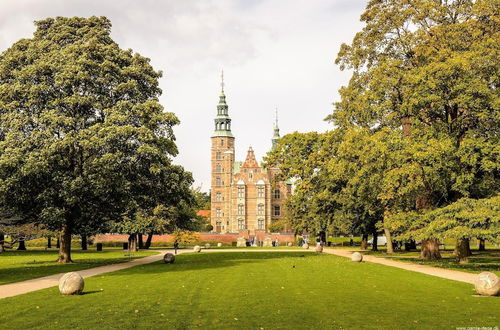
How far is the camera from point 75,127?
3142cm

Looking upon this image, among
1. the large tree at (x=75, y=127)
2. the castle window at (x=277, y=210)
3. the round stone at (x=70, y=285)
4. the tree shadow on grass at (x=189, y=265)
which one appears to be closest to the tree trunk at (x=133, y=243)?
the tree shadow on grass at (x=189, y=265)

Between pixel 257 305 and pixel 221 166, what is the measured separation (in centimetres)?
10111

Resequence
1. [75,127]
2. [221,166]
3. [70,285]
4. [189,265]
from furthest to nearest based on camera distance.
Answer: [221,166] < [189,265] < [75,127] < [70,285]

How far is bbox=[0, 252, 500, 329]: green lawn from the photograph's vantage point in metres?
12.7

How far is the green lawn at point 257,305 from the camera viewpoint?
12.7m

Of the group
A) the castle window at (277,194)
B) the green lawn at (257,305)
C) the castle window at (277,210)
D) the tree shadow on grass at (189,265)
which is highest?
the castle window at (277,194)

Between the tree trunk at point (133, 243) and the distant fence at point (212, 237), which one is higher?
the tree trunk at point (133, 243)

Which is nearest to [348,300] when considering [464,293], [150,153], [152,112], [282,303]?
[282,303]

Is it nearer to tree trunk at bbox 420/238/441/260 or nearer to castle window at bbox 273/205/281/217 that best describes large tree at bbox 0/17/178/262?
tree trunk at bbox 420/238/441/260

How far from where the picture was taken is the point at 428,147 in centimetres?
2761

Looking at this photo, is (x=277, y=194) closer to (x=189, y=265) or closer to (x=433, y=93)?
(x=189, y=265)

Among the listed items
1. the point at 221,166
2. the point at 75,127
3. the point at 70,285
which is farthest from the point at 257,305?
the point at 221,166

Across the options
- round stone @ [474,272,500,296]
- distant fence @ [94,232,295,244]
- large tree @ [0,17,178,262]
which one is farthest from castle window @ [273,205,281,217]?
round stone @ [474,272,500,296]

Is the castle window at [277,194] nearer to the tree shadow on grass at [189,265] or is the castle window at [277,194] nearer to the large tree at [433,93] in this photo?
the tree shadow on grass at [189,265]
